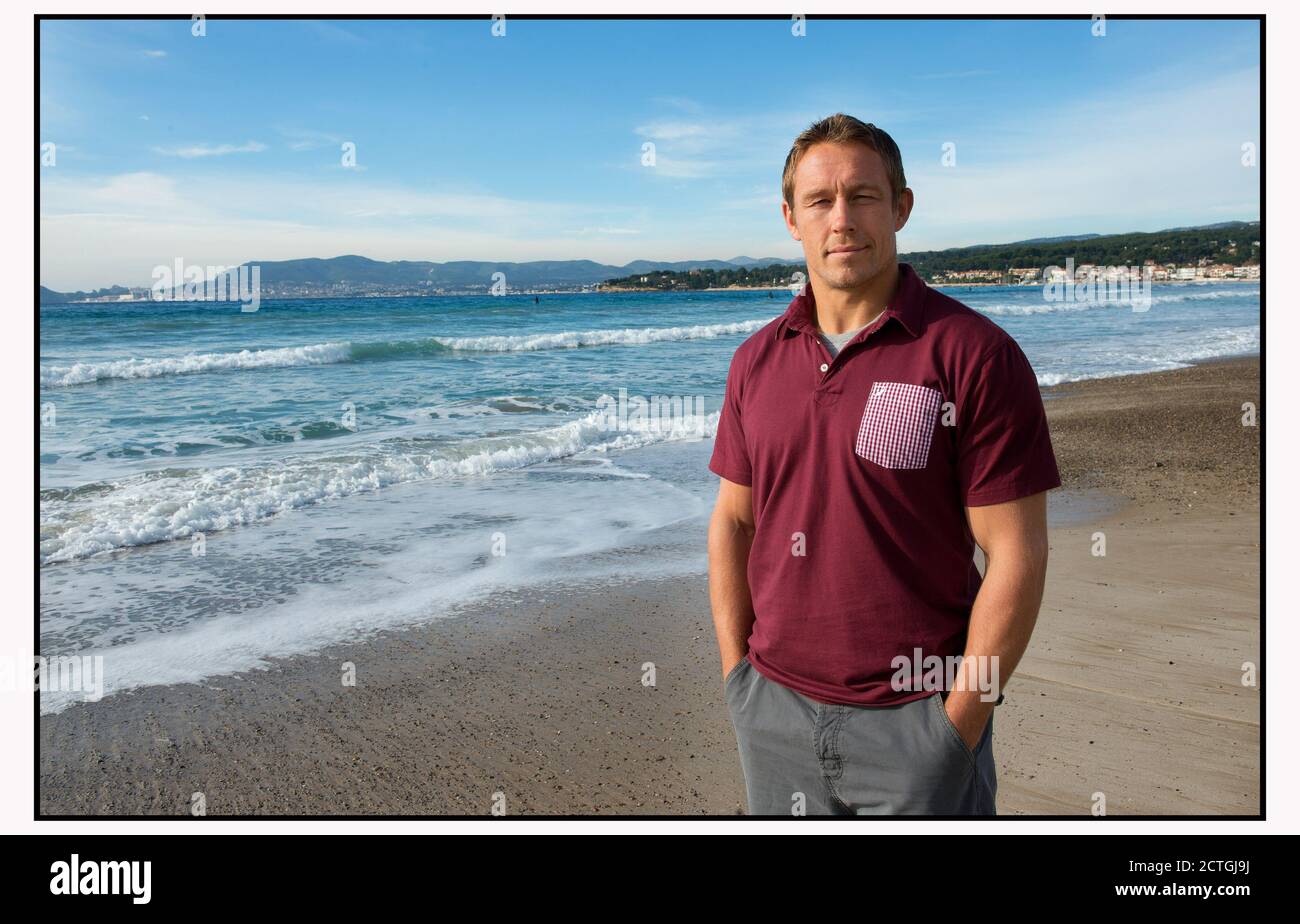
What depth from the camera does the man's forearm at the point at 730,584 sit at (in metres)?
2.38

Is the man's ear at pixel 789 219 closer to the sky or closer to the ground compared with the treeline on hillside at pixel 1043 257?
closer to the ground

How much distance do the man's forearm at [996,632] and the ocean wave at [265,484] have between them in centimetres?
724

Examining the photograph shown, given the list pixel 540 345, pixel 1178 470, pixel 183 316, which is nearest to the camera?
pixel 1178 470

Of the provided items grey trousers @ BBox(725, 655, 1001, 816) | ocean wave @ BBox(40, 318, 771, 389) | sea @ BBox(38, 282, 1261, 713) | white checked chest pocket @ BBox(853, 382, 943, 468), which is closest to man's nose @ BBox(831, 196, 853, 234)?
white checked chest pocket @ BBox(853, 382, 943, 468)

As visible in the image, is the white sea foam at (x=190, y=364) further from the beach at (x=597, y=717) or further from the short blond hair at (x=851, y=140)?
the short blond hair at (x=851, y=140)

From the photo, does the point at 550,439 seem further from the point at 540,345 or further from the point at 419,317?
the point at 419,317

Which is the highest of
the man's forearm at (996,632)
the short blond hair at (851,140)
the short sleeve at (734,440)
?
the short blond hair at (851,140)

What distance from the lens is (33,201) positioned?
3270 mm

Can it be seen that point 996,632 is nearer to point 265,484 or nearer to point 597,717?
point 597,717

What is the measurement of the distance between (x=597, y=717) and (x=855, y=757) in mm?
2590

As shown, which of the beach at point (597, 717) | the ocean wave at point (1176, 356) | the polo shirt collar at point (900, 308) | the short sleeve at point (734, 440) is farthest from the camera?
the ocean wave at point (1176, 356)

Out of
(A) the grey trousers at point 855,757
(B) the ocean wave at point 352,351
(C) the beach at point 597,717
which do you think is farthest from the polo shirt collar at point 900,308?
(B) the ocean wave at point 352,351
